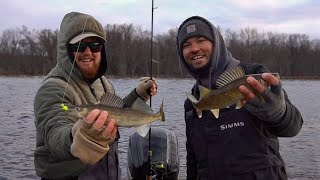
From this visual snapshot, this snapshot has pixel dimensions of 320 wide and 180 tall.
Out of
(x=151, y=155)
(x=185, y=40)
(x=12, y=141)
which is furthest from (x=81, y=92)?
(x=12, y=141)

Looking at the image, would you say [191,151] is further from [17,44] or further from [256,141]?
[17,44]

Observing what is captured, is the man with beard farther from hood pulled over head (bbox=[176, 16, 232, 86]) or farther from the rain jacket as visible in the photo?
hood pulled over head (bbox=[176, 16, 232, 86])

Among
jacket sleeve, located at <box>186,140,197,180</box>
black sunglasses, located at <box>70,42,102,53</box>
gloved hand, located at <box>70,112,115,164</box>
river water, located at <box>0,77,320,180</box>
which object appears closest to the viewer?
gloved hand, located at <box>70,112,115,164</box>

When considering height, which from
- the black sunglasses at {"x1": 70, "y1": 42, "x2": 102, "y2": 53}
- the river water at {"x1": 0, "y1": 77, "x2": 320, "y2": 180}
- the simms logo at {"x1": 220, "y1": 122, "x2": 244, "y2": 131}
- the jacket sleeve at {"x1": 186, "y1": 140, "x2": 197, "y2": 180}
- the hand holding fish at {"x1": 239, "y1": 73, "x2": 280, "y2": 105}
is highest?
the black sunglasses at {"x1": 70, "y1": 42, "x2": 102, "y2": 53}

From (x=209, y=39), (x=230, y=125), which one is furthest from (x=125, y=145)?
(x=230, y=125)

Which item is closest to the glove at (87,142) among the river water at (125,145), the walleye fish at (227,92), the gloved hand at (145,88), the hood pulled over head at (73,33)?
the walleye fish at (227,92)

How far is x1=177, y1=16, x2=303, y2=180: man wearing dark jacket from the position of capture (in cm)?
381

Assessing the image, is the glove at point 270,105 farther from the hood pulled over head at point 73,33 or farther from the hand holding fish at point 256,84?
the hood pulled over head at point 73,33

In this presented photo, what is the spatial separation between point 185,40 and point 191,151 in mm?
1138

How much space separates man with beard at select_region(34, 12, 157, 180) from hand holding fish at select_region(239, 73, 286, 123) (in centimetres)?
109

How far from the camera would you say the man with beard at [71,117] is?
327 cm

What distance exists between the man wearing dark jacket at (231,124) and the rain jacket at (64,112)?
2.81ft

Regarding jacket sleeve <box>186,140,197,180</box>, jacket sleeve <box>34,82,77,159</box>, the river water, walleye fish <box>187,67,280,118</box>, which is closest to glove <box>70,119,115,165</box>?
jacket sleeve <box>34,82,77,159</box>

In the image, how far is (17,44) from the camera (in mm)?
102500
